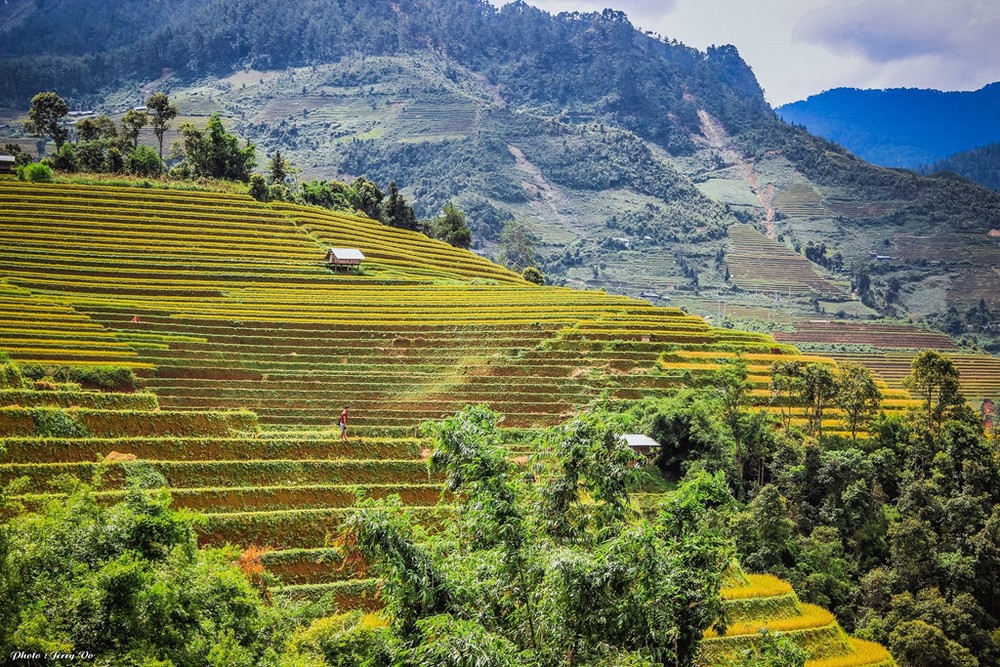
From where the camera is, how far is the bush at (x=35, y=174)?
6738 centimetres

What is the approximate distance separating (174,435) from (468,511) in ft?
62.6

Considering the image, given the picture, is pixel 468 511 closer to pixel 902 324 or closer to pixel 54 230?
pixel 54 230

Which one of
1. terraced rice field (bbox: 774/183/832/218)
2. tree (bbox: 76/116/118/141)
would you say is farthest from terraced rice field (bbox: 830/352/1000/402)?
tree (bbox: 76/116/118/141)

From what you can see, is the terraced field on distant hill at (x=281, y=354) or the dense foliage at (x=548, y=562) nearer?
the dense foliage at (x=548, y=562)

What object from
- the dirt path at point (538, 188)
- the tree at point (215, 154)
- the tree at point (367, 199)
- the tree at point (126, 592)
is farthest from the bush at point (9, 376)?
the dirt path at point (538, 188)

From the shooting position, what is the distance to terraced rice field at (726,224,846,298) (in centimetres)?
13850

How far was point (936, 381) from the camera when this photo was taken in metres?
45.1

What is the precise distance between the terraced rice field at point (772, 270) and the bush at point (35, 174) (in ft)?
328

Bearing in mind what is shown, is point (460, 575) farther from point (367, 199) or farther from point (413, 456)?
point (367, 199)

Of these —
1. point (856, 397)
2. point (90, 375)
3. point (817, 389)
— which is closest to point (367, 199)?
point (817, 389)

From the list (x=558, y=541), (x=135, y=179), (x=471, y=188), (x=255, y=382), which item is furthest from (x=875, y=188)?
(x=558, y=541)

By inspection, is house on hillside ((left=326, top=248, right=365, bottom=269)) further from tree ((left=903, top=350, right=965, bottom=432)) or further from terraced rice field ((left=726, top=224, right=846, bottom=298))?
terraced rice field ((left=726, top=224, right=846, bottom=298))

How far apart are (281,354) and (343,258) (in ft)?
57.5

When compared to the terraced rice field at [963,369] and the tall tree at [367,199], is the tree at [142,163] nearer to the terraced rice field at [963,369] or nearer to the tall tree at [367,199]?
the tall tree at [367,199]
